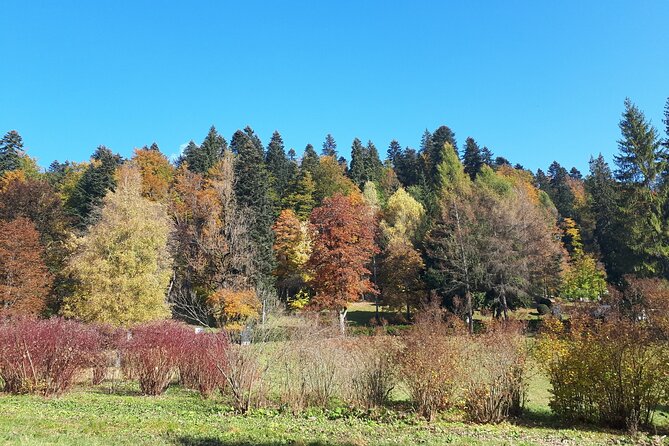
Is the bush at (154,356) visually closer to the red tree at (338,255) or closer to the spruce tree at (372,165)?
the red tree at (338,255)

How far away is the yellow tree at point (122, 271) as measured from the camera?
71.1ft

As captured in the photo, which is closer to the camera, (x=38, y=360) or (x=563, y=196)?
(x=38, y=360)

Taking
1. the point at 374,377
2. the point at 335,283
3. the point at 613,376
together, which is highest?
the point at 335,283

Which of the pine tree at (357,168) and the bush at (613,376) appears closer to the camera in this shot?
the bush at (613,376)

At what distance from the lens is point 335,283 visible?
30156mm

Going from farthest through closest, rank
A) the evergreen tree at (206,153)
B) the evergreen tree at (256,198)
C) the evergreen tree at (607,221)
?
1. the evergreen tree at (206,153)
2. the evergreen tree at (256,198)
3. the evergreen tree at (607,221)

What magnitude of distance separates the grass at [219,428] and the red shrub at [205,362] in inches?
33.7

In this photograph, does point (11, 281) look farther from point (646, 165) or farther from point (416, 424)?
point (646, 165)

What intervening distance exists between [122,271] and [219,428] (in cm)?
1772

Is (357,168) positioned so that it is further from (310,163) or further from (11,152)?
(11,152)

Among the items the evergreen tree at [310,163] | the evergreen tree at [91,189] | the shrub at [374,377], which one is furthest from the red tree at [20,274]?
the evergreen tree at [310,163]

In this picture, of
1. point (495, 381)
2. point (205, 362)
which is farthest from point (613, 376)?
point (205, 362)

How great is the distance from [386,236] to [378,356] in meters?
33.6

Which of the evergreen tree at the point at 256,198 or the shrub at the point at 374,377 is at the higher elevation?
the evergreen tree at the point at 256,198
